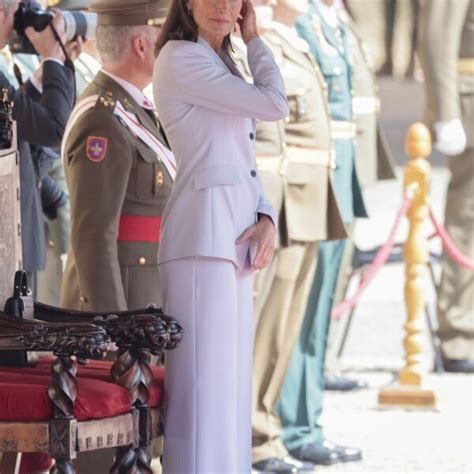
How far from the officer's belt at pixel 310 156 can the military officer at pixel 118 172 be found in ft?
4.31

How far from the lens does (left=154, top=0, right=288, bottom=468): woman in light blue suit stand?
4.78 m

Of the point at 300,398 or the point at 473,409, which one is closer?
the point at 300,398

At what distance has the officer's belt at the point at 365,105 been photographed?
27.5 feet

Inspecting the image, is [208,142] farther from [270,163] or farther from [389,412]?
[389,412]

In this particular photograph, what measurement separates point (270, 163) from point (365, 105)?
6.32ft

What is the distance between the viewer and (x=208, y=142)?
4.79 m

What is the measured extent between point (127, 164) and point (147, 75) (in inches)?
13.4

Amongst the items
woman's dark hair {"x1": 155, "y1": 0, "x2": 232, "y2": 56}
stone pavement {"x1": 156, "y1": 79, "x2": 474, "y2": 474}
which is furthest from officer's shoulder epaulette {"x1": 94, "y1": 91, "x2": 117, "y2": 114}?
stone pavement {"x1": 156, "y1": 79, "x2": 474, "y2": 474}

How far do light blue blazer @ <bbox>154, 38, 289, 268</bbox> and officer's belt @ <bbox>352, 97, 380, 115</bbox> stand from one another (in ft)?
11.5

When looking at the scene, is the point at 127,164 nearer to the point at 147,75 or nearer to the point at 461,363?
the point at 147,75

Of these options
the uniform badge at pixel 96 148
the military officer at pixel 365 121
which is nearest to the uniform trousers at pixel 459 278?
the military officer at pixel 365 121

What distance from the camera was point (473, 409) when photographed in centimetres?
838

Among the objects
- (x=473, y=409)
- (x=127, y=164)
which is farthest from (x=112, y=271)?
(x=473, y=409)

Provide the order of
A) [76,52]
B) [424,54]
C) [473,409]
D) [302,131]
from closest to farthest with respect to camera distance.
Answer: [76,52]
[302,131]
[473,409]
[424,54]
